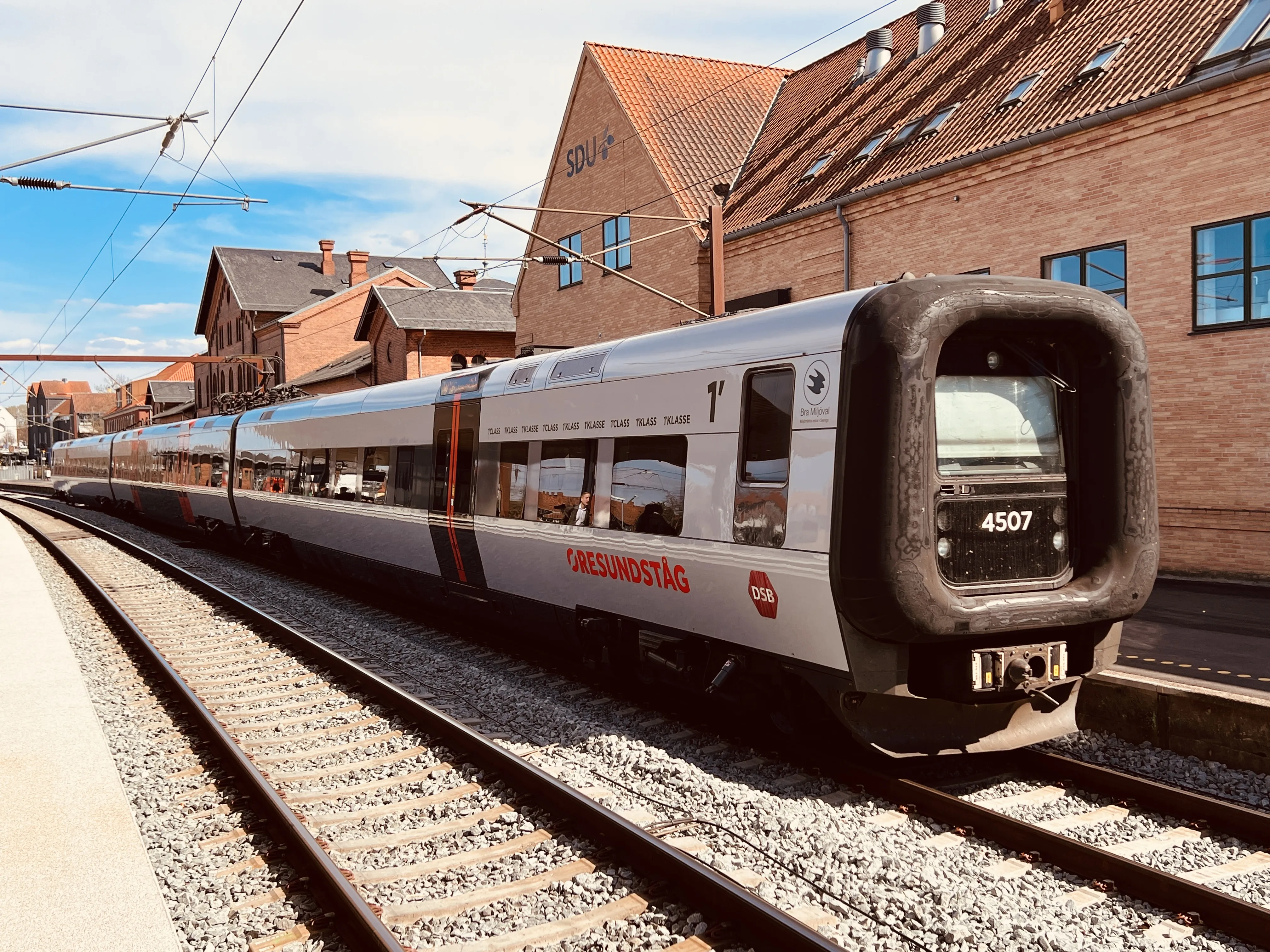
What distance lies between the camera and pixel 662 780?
608 centimetres

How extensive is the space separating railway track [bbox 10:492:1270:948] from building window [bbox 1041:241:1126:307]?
9.17 m

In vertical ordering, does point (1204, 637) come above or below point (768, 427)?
below

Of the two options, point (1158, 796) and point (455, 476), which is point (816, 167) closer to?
point (455, 476)

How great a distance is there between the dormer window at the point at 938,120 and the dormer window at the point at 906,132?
0.18m

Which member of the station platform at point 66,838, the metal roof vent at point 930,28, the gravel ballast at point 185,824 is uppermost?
the metal roof vent at point 930,28

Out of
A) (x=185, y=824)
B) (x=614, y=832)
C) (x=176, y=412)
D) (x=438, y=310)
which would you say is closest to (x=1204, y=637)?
(x=614, y=832)

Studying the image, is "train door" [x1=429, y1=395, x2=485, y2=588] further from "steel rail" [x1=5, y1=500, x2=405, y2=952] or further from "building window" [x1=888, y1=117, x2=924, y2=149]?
"building window" [x1=888, y1=117, x2=924, y2=149]

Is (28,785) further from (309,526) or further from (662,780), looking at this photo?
(309,526)

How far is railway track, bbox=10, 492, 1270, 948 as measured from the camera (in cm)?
431

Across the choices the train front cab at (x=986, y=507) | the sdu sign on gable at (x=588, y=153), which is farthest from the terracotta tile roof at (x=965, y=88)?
the train front cab at (x=986, y=507)

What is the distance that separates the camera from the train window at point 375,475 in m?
12.7

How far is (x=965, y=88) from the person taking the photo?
58.7 ft

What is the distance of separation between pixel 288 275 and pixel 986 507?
57006 mm

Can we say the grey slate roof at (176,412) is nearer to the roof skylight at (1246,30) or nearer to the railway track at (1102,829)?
the roof skylight at (1246,30)
